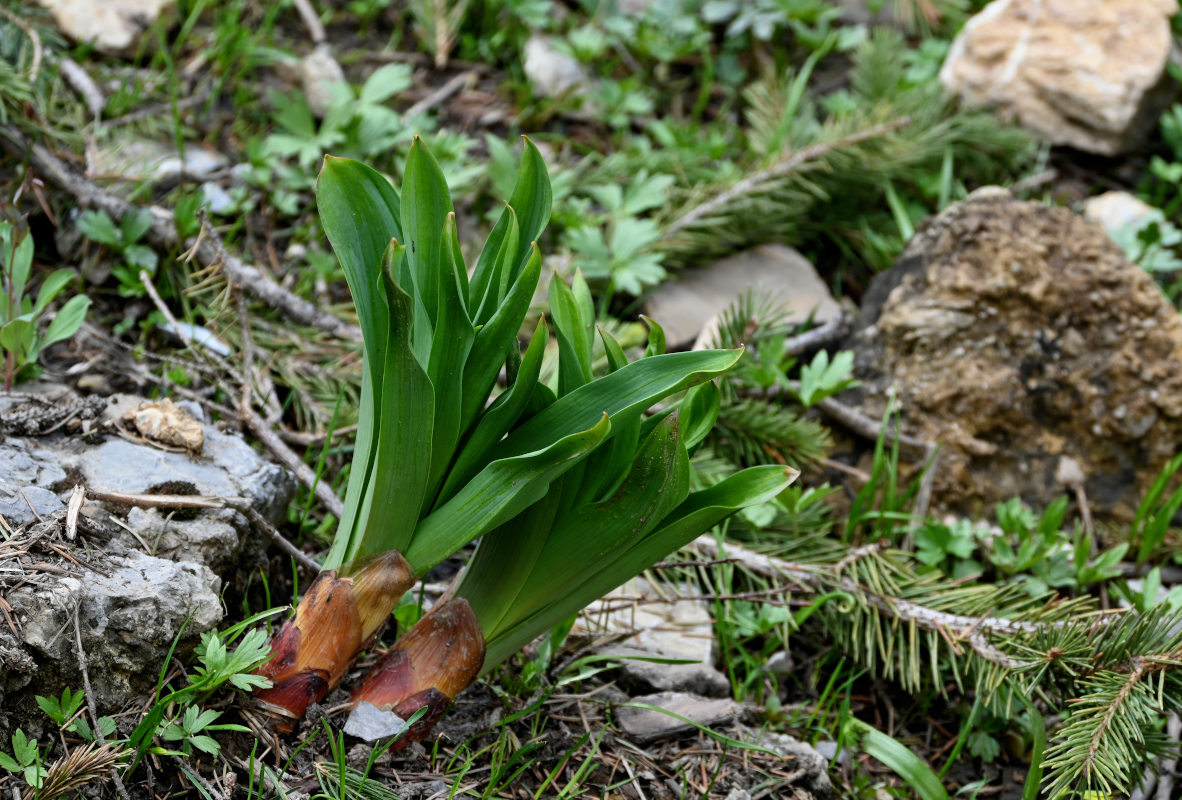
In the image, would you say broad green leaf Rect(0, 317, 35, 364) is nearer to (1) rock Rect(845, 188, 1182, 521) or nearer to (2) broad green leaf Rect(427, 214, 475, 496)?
(2) broad green leaf Rect(427, 214, 475, 496)

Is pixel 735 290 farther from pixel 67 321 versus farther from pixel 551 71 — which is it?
pixel 67 321

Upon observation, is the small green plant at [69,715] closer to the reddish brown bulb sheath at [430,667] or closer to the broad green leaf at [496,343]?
the reddish brown bulb sheath at [430,667]

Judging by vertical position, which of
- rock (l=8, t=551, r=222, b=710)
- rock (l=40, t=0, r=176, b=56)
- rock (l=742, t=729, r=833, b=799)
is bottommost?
rock (l=742, t=729, r=833, b=799)

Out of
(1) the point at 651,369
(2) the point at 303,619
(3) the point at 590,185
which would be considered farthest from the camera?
(3) the point at 590,185

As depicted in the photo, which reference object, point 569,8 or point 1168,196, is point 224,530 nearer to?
point 569,8

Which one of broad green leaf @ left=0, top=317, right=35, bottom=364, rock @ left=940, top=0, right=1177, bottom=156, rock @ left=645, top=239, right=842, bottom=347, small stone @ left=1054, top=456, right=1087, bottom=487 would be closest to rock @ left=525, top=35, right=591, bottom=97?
rock @ left=645, top=239, right=842, bottom=347

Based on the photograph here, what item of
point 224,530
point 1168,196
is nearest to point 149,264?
point 224,530
